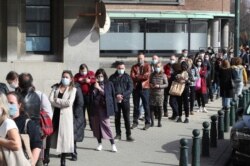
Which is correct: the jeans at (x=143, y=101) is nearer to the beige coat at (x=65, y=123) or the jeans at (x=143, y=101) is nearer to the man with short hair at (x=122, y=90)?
the man with short hair at (x=122, y=90)

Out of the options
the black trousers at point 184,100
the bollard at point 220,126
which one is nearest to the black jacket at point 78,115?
the bollard at point 220,126

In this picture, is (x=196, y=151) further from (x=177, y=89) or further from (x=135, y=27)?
(x=135, y=27)

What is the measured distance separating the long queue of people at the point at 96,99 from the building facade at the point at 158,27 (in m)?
18.5

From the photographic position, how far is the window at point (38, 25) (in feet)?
54.5

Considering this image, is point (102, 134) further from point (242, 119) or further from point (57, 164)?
point (242, 119)

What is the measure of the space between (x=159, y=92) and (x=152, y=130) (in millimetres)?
1058

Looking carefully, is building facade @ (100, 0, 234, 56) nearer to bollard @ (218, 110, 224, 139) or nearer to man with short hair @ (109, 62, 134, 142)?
bollard @ (218, 110, 224, 139)

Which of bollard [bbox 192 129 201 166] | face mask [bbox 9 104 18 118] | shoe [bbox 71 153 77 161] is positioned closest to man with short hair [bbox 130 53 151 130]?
shoe [bbox 71 153 77 161]

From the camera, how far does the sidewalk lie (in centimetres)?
1159

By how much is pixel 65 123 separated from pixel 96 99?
70.6 inches

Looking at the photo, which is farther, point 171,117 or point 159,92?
point 171,117

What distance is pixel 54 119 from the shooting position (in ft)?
36.2

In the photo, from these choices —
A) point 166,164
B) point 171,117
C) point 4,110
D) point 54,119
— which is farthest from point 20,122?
point 171,117

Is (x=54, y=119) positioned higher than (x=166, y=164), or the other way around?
(x=54, y=119)
